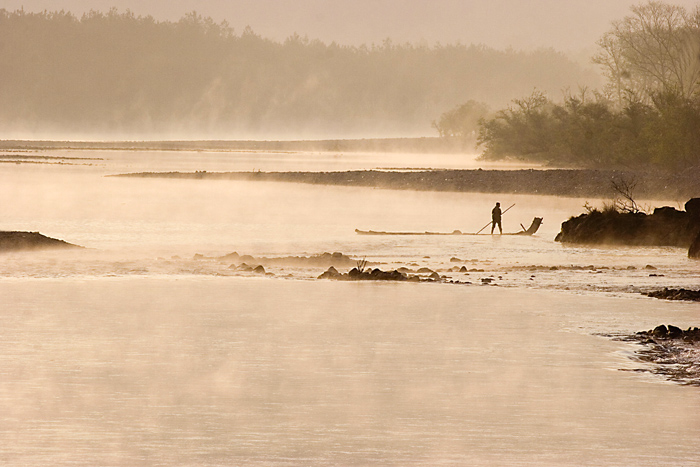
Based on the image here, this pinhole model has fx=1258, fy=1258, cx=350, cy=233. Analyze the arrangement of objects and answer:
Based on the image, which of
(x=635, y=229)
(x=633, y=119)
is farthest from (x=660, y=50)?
(x=635, y=229)

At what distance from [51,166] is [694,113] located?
46.3 metres

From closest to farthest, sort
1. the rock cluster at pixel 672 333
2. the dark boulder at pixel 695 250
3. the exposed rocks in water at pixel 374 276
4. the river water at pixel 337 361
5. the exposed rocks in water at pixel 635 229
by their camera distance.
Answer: the river water at pixel 337 361
the rock cluster at pixel 672 333
the exposed rocks in water at pixel 374 276
the dark boulder at pixel 695 250
the exposed rocks in water at pixel 635 229

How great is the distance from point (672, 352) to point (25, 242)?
16609 millimetres

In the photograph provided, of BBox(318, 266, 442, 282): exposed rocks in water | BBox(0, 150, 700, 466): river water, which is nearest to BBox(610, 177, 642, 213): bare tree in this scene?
BBox(0, 150, 700, 466): river water

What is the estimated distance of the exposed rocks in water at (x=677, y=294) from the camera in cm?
1872

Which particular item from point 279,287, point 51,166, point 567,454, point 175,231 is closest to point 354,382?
point 567,454

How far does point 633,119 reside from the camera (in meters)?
74.2

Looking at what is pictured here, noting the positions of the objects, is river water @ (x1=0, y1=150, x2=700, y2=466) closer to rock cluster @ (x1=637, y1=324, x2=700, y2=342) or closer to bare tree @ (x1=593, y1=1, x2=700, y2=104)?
rock cluster @ (x1=637, y1=324, x2=700, y2=342)

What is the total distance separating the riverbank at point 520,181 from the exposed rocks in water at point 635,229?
939 inches

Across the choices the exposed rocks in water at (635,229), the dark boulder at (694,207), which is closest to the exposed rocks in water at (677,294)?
the dark boulder at (694,207)

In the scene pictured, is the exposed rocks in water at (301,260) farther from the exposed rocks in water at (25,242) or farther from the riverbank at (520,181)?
the riverbank at (520,181)

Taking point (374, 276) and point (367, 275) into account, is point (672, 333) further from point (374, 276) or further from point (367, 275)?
point (367, 275)

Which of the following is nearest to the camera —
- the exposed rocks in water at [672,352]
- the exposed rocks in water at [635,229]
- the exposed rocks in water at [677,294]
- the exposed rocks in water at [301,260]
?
the exposed rocks in water at [672,352]

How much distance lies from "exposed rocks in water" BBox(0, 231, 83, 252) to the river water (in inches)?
33.1
